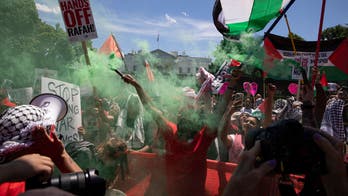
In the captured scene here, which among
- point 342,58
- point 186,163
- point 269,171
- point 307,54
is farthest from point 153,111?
point 307,54

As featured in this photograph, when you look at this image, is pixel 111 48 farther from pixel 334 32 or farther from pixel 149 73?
pixel 334 32

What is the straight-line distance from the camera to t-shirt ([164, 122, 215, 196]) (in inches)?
118

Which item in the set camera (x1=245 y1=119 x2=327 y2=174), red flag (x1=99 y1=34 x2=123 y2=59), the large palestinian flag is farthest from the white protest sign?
camera (x1=245 y1=119 x2=327 y2=174)

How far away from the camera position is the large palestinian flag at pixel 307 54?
16.8 feet

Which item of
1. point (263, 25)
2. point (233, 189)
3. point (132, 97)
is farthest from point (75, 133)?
point (233, 189)

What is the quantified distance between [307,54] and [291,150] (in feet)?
21.9

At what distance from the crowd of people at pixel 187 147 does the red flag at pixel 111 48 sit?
0.88 metres

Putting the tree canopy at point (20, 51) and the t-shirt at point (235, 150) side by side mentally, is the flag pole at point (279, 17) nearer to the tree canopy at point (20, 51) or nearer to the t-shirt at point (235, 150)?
the t-shirt at point (235, 150)

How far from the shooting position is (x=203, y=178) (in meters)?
3.06

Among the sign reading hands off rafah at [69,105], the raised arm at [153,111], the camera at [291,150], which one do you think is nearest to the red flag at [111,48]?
the sign reading hands off rafah at [69,105]

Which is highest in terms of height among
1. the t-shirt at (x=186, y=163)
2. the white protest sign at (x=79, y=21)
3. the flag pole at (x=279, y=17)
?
the white protest sign at (x=79, y=21)

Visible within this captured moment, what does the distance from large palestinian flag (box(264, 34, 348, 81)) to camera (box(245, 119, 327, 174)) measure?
3183 mm

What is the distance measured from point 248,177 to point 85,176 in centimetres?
74

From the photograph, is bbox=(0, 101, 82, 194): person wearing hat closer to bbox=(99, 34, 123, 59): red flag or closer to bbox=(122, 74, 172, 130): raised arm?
bbox=(122, 74, 172, 130): raised arm
